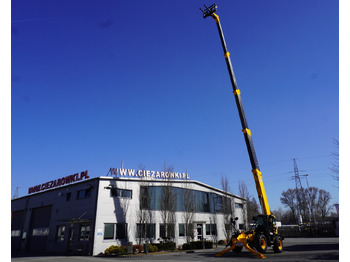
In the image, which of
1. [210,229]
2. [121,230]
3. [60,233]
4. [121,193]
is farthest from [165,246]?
[60,233]

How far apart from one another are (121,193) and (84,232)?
5.17 metres

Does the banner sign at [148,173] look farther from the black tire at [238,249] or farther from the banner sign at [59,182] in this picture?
the black tire at [238,249]

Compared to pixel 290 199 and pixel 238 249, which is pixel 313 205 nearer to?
pixel 290 199

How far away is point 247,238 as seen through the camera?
1781 cm

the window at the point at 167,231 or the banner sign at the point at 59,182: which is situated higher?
the banner sign at the point at 59,182

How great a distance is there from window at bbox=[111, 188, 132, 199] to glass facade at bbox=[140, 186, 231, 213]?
4.55 ft

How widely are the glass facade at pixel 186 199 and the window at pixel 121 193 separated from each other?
4.55 ft

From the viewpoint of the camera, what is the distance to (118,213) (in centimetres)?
2606

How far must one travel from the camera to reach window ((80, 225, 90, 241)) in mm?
24972

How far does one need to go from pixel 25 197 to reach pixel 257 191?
3306 centimetres

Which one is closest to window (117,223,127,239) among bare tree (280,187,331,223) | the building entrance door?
the building entrance door

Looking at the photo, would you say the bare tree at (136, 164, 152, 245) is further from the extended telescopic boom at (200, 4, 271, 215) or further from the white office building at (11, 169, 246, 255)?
the extended telescopic boom at (200, 4, 271, 215)

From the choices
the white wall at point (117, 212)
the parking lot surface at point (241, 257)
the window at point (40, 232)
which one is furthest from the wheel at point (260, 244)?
the window at point (40, 232)

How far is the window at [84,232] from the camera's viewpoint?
81.9 feet
